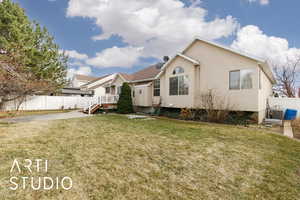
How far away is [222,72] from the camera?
10.2 metres

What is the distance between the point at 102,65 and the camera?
121 feet

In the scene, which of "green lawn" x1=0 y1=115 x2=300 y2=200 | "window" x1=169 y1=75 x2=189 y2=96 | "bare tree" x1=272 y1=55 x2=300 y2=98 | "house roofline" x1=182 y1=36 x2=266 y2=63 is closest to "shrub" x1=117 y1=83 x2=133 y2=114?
"window" x1=169 y1=75 x2=189 y2=96

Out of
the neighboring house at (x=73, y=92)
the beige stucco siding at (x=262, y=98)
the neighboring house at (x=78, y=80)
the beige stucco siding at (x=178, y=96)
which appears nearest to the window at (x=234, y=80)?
the beige stucco siding at (x=262, y=98)

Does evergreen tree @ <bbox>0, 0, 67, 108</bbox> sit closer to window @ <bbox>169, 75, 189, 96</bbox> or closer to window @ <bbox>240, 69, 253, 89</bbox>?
window @ <bbox>169, 75, 189, 96</bbox>

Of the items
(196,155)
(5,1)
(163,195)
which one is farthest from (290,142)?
(5,1)

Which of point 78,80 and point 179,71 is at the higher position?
point 78,80

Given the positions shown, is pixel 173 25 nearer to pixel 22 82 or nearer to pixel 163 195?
pixel 22 82

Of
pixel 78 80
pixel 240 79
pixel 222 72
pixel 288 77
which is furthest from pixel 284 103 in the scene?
pixel 78 80

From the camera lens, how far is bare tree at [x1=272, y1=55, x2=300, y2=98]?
18928 millimetres

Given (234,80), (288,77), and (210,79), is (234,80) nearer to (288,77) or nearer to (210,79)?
(210,79)

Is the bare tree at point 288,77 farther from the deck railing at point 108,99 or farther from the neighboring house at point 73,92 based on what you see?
the neighboring house at point 73,92

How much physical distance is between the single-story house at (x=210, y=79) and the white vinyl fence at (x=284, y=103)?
87cm

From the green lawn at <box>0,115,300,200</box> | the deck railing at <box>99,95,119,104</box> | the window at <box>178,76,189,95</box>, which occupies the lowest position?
the green lawn at <box>0,115,300,200</box>

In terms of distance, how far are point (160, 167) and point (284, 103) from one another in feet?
43.4
